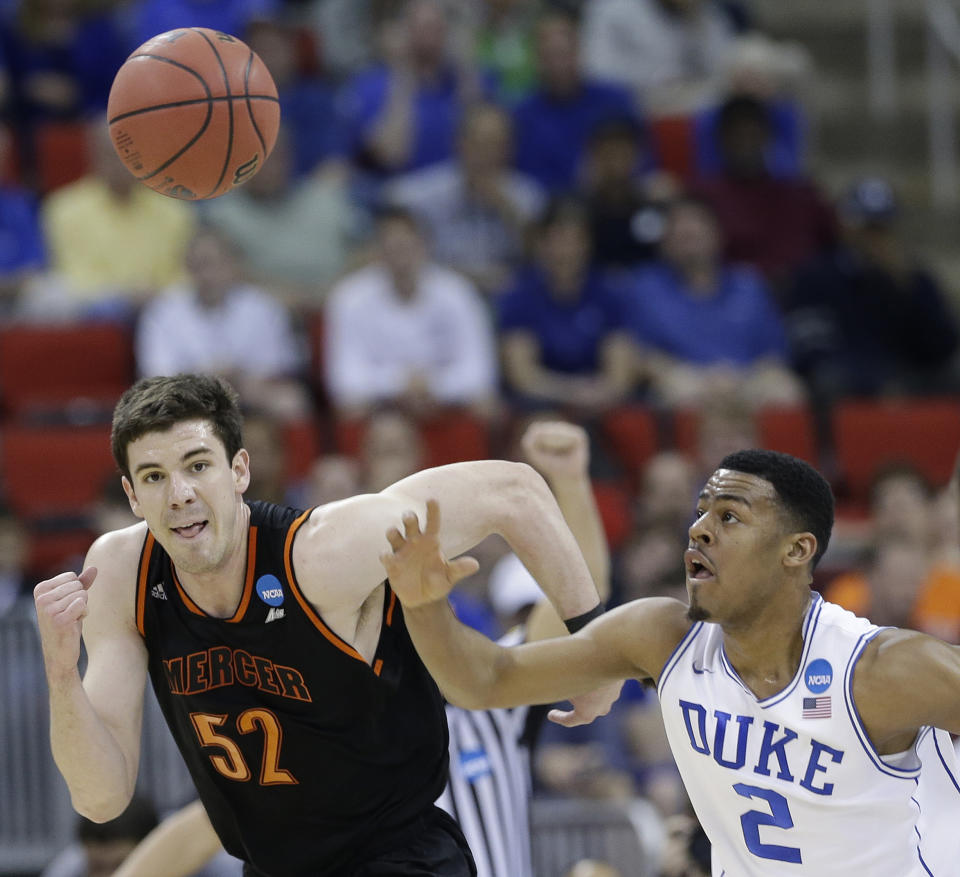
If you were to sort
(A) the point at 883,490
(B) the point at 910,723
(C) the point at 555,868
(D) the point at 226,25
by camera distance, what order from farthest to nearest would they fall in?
1. (D) the point at 226,25
2. (A) the point at 883,490
3. (C) the point at 555,868
4. (B) the point at 910,723

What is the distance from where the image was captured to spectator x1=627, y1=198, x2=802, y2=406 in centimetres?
1030

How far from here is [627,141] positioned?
10727 millimetres

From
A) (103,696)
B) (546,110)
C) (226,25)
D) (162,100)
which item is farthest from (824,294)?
(103,696)

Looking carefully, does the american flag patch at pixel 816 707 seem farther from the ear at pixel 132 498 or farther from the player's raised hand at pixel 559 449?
the ear at pixel 132 498

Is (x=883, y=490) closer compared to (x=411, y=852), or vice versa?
(x=411, y=852)

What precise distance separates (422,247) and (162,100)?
16.7ft

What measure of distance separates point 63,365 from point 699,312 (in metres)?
4.09

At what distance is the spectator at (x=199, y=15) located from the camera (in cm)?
1127

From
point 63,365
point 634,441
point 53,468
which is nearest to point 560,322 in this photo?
point 634,441

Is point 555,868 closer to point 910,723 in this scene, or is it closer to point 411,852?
point 411,852

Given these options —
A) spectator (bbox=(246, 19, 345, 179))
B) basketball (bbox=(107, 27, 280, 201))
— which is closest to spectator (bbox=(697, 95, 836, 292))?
spectator (bbox=(246, 19, 345, 179))

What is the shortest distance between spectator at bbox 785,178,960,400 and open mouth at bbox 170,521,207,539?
6.99m

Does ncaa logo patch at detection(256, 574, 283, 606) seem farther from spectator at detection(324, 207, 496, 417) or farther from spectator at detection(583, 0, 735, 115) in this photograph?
spectator at detection(583, 0, 735, 115)

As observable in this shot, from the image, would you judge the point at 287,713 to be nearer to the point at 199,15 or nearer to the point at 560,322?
the point at 560,322
